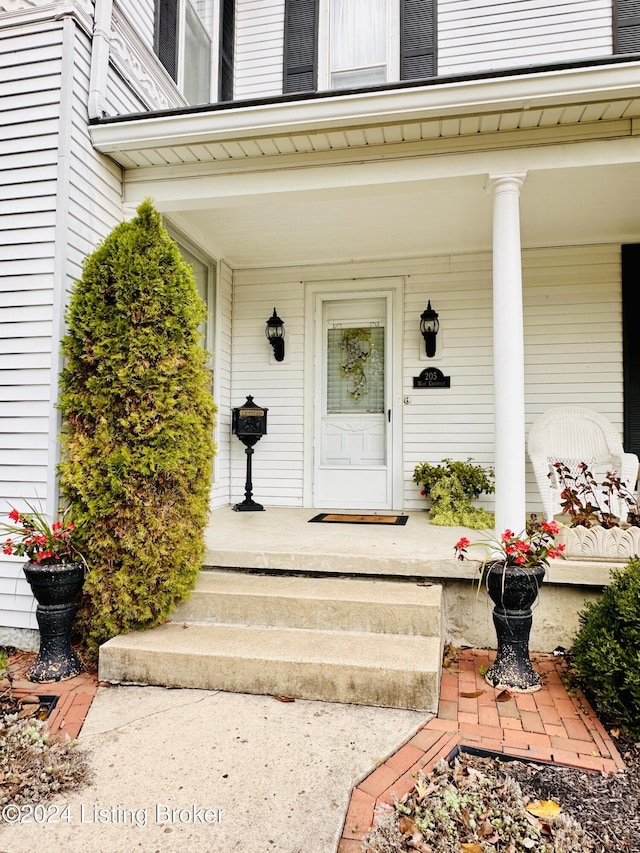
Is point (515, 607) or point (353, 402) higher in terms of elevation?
point (353, 402)

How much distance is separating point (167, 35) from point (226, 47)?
1.10 meters

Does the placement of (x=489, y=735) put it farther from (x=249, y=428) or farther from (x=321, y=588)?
(x=249, y=428)

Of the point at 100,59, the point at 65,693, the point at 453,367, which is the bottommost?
the point at 65,693

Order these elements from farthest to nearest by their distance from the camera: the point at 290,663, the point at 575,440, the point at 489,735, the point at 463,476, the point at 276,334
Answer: the point at 276,334
the point at 463,476
the point at 575,440
the point at 290,663
the point at 489,735

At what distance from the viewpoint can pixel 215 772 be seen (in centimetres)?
191

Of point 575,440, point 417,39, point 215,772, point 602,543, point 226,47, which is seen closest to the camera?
point 215,772

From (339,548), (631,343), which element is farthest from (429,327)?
(339,548)

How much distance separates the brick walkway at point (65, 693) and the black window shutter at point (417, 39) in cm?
560

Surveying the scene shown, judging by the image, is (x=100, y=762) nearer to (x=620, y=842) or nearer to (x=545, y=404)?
(x=620, y=842)

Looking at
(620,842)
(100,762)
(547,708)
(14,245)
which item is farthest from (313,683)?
(14,245)

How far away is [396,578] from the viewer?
318cm

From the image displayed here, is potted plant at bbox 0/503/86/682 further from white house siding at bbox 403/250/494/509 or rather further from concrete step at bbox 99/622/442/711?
white house siding at bbox 403/250/494/509

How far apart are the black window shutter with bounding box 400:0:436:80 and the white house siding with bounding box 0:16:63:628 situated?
3.28 meters

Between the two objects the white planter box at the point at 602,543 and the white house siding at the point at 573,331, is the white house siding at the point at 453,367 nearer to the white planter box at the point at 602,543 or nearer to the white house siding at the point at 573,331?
the white house siding at the point at 573,331
